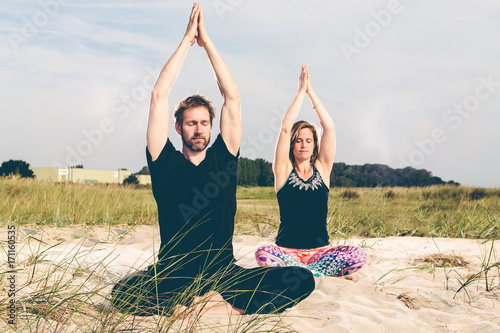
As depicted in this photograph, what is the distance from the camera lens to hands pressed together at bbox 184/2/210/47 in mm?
3066

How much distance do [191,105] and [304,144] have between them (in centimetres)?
136

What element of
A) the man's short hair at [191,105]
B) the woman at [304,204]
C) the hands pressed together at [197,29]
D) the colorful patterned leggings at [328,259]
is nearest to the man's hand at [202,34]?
the hands pressed together at [197,29]

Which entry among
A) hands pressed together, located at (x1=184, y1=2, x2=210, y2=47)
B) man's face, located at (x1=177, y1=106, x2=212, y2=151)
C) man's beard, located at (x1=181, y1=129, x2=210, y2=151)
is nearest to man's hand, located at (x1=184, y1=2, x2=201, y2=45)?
hands pressed together, located at (x1=184, y1=2, x2=210, y2=47)

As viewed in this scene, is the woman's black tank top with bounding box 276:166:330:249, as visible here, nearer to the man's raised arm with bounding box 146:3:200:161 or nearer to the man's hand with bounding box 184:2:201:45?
the man's raised arm with bounding box 146:3:200:161

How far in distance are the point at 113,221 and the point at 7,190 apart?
11.4 feet

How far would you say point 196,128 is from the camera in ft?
9.77

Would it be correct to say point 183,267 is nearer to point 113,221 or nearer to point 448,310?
point 448,310

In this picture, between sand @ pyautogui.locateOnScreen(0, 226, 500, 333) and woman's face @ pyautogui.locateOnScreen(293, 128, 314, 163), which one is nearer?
sand @ pyautogui.locateOnScreen(0, 226, 500, 333)

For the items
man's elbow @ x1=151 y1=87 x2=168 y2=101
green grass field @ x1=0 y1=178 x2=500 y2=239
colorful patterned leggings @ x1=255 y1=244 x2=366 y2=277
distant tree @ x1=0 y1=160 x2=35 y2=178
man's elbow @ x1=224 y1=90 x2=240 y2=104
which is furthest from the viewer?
distant tree @ x1=0 y1=160 x2=35 y2=178

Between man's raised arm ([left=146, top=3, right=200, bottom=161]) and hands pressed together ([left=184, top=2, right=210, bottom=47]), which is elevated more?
hands pressed together ([left=184, top=2, right=210, bottom=47])

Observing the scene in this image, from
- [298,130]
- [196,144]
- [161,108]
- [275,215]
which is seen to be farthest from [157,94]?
[275,215]

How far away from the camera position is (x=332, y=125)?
13.3 feet

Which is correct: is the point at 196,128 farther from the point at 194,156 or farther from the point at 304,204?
the point at 304,204

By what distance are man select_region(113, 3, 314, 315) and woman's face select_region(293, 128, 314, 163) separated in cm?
109
